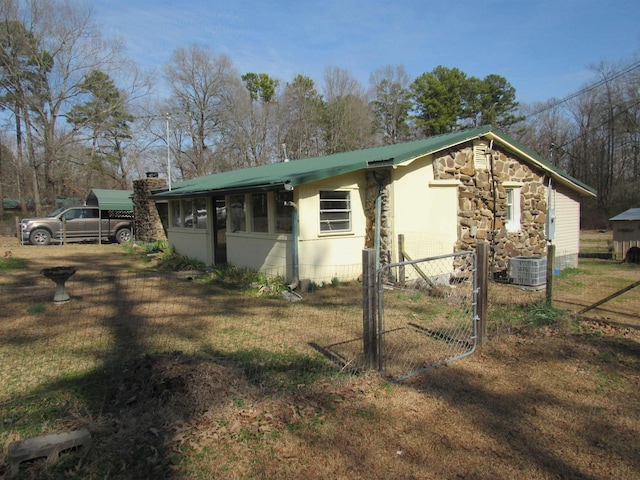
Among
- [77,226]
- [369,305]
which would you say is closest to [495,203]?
[369,305]

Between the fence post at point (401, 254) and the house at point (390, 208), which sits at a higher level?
the house at point (390, 208)

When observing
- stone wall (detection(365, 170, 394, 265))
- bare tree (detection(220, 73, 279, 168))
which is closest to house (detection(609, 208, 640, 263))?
stone wall (detection(365, 170, 394, 265))

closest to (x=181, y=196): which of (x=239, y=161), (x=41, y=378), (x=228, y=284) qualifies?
(x=228, y=284)

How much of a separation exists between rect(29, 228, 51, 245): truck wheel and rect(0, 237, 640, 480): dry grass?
16.2 metres

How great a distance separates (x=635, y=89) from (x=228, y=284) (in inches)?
1259

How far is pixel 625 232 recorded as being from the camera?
14719mm

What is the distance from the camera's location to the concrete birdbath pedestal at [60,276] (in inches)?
294

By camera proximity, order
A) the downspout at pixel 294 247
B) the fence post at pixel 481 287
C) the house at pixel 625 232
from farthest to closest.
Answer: the house at pixel 625 232 → the downspout at pixel 294 247 → the fence post at pixel 481 287

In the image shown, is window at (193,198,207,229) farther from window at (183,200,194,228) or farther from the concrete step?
the concrete step

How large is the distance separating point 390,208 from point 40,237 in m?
17.3

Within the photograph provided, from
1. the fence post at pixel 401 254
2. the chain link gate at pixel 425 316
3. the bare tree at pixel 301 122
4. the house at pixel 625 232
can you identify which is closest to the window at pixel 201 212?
the chain link gate at pixel 425 316

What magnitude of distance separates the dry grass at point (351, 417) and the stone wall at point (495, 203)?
18.7ft

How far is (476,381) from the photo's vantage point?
14.1 feet

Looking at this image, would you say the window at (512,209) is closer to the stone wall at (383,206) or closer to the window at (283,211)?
the stone wall at (383,206)
